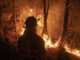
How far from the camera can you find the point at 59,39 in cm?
888

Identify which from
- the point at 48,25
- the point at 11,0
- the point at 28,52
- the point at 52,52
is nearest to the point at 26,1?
the point at 11,0

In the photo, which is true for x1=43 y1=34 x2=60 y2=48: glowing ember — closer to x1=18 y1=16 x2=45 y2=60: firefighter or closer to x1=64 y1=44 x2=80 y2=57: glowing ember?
x1=64 y1=44 x2=80 y2=57: glowing ember

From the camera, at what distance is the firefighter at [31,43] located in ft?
13.8

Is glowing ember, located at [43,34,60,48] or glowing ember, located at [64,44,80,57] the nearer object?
glowing ember, located at [64,44,80,57]

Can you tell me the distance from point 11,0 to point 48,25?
96.0 inches

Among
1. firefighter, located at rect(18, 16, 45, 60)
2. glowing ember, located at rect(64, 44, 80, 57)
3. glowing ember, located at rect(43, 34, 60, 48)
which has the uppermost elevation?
firefighter, located at rect(18, 16, 45, 60)

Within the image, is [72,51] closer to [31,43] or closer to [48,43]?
[48,43]

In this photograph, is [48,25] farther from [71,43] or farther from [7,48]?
[7,48]

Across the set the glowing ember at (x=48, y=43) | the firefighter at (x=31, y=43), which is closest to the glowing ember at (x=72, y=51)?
the glowing ember at (x=48, y=43)

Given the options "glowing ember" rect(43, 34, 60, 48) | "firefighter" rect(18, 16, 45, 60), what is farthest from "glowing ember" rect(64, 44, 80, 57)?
"firefighter" rect(18, 16, 45, 60)

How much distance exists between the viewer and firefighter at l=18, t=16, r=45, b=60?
166 inches

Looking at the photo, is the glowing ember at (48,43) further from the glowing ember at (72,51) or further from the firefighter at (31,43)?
the firefighter at (31,43)

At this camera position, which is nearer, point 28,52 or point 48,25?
point 28,52

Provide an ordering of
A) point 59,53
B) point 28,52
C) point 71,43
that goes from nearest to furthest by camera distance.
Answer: point 28,52
point 59,53
point 71,43
